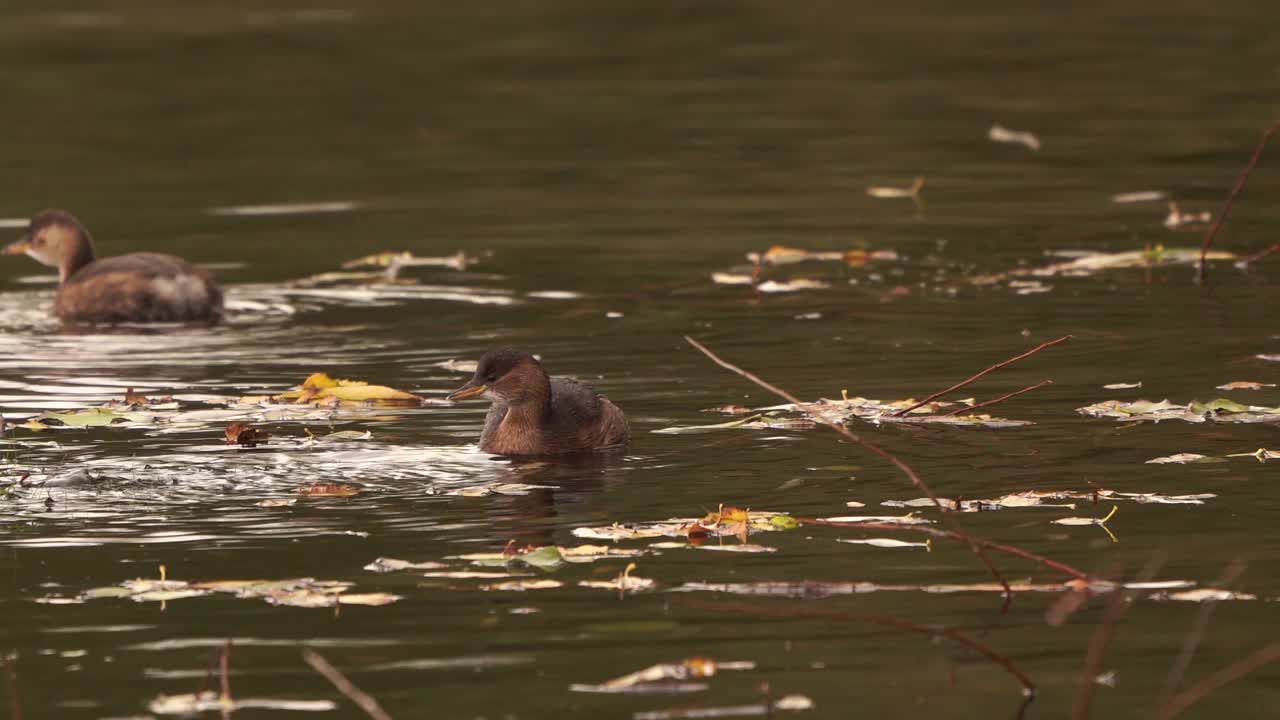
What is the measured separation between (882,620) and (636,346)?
7.57 metres

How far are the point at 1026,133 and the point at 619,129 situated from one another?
4397 mm

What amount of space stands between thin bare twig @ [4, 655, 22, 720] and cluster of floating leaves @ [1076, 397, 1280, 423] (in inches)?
237

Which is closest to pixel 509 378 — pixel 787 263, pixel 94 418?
pixel 94 418

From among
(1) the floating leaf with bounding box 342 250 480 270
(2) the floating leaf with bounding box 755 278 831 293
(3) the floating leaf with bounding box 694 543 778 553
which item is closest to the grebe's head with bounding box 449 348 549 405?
(3) the floating leaf with bounding box 694 543 778 553

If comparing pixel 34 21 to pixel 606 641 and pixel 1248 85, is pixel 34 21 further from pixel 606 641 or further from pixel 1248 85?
pixel 606 641

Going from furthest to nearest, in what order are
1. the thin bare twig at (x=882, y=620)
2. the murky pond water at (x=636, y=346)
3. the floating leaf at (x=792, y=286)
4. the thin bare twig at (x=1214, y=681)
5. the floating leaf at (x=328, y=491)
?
the floating leaf at (x=792, y=286) < the floating leaf at (x=328, y=491) < the murky pond water at (x=636, y=346) < the thin bare twig at (x=882, y=620) < the thin bare twig at (x=1214, y=681)

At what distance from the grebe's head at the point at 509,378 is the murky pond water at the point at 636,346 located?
1.29ft

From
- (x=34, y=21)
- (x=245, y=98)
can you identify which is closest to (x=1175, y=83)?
(x=245, y=98)

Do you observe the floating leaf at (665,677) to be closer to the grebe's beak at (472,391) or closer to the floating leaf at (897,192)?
the grebe's beak at (472,391)

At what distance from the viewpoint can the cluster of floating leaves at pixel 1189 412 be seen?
12180mm

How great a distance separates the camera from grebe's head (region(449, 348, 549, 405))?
477 inches

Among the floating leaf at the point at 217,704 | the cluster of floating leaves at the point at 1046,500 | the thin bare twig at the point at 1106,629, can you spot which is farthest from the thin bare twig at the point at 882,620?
the cluster of floating leaves at the point at 1046,500

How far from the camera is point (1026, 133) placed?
84.2ft

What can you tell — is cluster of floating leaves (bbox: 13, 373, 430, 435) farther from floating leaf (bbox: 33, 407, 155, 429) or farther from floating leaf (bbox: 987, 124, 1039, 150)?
floating leaf (bbox: 987, 124, 1039, 150)
